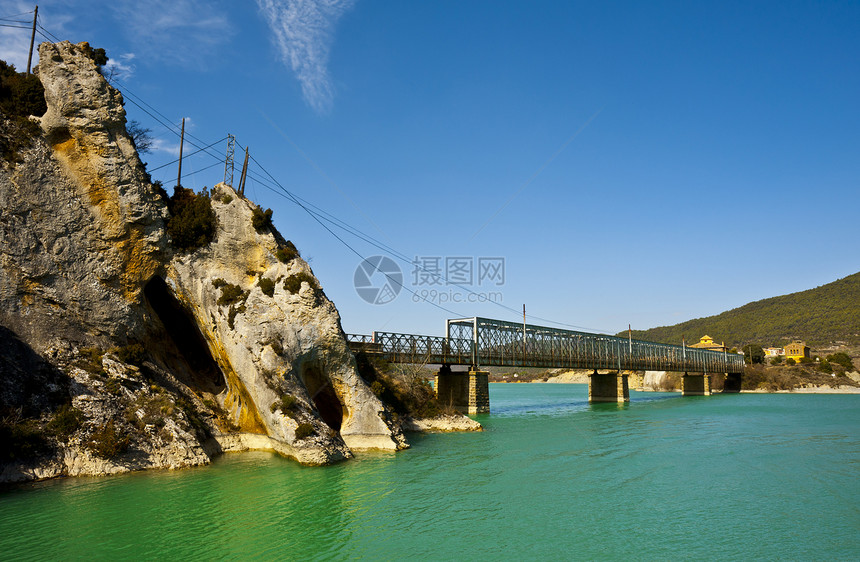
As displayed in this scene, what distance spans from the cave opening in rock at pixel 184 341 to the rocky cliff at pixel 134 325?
11cm

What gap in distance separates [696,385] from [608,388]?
1641 inches

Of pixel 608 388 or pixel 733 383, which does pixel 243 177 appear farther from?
pixel 733 383

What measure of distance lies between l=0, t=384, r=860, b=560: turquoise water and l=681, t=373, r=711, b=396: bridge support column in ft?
324

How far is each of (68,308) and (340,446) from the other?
17537 mm

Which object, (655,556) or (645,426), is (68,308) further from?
(645,426)

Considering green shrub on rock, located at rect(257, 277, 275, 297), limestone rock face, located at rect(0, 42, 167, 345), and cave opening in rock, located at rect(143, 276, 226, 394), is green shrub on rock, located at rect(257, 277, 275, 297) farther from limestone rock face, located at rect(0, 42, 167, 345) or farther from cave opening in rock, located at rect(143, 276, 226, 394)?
limestone rock face, located at rect(0, 42, 167, 345)

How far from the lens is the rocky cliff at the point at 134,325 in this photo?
26.5m

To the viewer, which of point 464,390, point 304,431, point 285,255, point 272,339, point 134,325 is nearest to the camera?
point 304,431

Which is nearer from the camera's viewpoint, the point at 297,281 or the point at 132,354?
the point at 132,354

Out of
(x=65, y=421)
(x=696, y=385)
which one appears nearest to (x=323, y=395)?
(x=65, y=421)

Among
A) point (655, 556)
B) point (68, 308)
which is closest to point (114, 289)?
point (68, 308)

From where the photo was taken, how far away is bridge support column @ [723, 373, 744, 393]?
135 meters

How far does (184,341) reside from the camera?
38.1m

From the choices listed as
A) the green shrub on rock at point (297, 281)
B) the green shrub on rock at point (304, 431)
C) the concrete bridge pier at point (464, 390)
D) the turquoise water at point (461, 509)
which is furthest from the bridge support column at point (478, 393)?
the green shrub on rock at point (304, 431)
